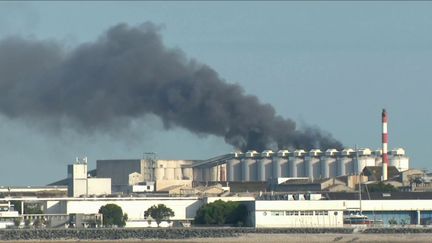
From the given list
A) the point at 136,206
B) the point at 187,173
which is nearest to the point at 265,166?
the point at 187,173

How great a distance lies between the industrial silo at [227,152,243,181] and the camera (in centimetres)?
11071

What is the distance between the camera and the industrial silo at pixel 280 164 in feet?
362

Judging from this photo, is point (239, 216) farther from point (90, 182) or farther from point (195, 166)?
point (195, 166)

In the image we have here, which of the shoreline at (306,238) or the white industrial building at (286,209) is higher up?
the white industrial building at (286,209)

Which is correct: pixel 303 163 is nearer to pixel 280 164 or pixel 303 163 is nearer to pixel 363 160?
pixel 280 164

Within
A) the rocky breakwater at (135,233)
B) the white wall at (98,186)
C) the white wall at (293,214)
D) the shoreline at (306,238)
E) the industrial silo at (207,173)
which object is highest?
the industrial silo at (207,173)

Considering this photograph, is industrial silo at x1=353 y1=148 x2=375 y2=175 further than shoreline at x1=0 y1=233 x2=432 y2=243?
Yes

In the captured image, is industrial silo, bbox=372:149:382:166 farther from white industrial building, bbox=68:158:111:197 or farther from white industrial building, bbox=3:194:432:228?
white industrial building, bbox=3:194:432:228

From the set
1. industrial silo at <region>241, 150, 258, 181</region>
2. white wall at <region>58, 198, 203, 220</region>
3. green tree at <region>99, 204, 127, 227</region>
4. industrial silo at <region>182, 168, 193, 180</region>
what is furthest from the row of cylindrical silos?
green tree at <region>99, 204, 127, 227</region>

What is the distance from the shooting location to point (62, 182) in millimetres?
109375

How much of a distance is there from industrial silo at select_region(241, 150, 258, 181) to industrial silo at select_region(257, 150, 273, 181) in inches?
16.4

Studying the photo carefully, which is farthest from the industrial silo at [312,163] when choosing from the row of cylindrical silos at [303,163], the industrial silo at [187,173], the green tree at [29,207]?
the green tree at [29,207]

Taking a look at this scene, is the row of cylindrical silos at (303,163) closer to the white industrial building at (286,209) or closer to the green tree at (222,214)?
the white industrial building at (286,209)

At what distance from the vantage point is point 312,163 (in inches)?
4313
